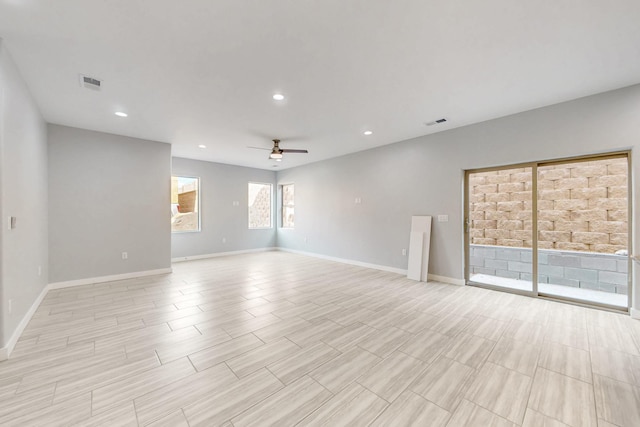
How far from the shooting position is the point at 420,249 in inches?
191

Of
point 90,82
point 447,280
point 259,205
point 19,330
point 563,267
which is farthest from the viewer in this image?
point 259,205

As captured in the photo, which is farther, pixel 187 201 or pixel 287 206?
pixel 287 206

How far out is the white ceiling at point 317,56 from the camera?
1910 mm

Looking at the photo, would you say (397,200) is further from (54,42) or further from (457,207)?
(54,42)

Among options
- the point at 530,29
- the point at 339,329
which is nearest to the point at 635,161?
the point at 530,29

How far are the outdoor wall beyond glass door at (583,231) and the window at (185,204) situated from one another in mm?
7556

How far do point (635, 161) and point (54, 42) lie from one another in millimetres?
6243

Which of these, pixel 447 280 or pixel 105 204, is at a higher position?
pixel 105 204

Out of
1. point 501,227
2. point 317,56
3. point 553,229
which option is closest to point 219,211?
point 317,56

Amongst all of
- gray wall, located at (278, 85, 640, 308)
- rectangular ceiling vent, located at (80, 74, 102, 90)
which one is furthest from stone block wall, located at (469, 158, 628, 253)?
rectangular ceiling vent, located at (80, 74, 102, 90)

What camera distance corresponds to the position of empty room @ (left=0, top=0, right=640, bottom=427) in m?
1.84

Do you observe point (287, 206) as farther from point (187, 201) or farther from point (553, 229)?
point (553, 229)

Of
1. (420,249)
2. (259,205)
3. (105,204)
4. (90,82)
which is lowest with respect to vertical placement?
(420,249)

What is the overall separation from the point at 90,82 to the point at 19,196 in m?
1.46
